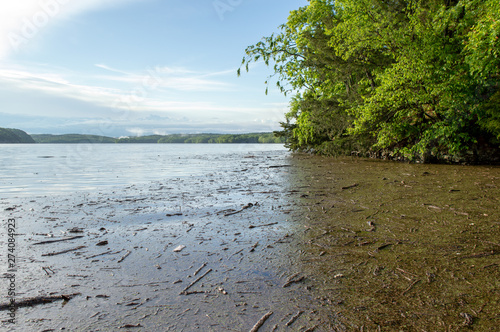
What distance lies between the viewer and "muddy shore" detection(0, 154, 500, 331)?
2555 millimetres

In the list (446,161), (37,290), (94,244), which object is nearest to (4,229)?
(94,244)

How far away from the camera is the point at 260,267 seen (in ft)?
11.9

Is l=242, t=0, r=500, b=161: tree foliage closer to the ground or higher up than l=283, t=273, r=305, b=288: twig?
higher up

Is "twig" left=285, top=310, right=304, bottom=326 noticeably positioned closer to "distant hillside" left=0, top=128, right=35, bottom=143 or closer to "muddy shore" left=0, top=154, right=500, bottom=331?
"muddy shore" left=0, top=154, right=500, bottom=331

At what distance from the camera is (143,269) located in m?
3.61

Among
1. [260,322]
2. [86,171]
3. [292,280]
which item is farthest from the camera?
[86,171]

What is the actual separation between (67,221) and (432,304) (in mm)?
6244

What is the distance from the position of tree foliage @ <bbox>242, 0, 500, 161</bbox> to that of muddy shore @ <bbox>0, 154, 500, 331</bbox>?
10069mm

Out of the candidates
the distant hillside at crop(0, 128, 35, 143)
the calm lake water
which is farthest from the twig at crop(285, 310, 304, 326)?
the distant hillside at crop(0, 128, 35, 143)

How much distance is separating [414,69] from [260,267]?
621 inches

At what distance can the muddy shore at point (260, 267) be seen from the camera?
255cm

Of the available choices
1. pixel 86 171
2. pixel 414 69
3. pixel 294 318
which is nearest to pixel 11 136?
pixel 86 171

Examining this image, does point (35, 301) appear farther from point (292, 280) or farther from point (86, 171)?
point (86, 171)

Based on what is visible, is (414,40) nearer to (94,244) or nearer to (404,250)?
(404,250)
